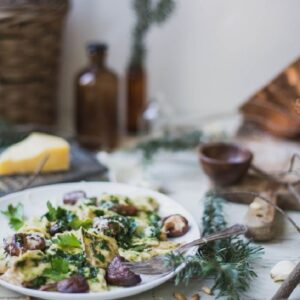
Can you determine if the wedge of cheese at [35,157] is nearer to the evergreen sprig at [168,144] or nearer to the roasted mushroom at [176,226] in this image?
the evergreen sprig at [168,144]

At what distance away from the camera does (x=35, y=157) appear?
128cm

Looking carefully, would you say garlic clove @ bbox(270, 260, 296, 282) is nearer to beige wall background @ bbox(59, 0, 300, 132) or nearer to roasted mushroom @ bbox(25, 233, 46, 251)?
roasted mushroom @ bbox(25, 233, 46, 251)

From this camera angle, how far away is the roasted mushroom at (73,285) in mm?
836

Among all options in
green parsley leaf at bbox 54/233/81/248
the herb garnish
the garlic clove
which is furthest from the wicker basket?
the garlic clove

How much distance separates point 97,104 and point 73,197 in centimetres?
47

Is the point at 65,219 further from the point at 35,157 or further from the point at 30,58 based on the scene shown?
the point at 30,58

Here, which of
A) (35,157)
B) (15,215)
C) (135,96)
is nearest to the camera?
(15,215)

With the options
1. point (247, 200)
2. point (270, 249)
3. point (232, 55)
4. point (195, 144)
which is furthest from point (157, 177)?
point (232, 55)

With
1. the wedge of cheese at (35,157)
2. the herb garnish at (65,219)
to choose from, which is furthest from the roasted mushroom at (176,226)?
the wedge of cheese at (35,157)

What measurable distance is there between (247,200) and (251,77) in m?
0.60

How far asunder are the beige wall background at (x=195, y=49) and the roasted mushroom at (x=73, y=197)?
657 mm

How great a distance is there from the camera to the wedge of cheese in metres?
1.26

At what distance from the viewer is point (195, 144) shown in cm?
146

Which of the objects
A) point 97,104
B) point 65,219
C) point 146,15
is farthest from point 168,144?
point 65,219
